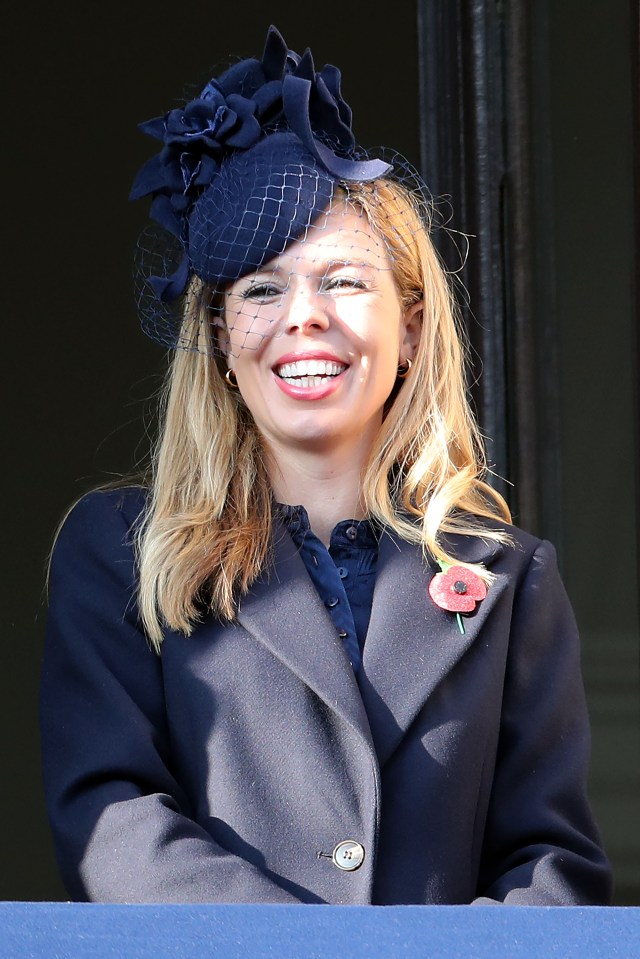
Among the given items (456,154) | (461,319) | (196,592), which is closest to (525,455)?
(461,319)

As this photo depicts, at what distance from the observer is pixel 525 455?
10.8ft

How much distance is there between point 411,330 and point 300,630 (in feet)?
1.64

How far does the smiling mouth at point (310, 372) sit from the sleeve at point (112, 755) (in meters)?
0.30

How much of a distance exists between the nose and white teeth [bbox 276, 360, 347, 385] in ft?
0.13

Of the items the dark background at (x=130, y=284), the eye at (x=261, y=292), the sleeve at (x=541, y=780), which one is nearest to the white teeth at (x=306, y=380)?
the eye at (x=261, y=292)

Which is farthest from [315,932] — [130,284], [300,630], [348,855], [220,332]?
[130,284]

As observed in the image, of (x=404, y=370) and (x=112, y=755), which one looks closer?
(x=112, y=755)

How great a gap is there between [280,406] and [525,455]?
Result: 54.0 inches

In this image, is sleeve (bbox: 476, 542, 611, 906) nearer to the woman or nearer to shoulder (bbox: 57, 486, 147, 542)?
the woman

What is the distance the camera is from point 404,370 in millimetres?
2205

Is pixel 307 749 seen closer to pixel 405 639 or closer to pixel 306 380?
pixel 405 639

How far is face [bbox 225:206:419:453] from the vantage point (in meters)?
2.01

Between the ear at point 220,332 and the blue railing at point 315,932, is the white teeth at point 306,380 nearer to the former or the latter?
the ear at point 220,332

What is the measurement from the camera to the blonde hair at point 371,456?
6.70 ft
